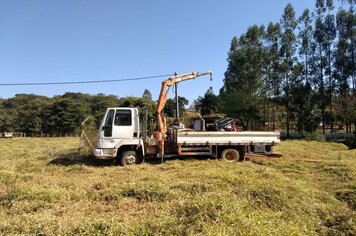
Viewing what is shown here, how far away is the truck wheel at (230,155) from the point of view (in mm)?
14094

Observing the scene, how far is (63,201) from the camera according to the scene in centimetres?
714

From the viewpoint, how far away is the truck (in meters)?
13.0

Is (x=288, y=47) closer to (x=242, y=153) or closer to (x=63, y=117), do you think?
(x=242, y=153)

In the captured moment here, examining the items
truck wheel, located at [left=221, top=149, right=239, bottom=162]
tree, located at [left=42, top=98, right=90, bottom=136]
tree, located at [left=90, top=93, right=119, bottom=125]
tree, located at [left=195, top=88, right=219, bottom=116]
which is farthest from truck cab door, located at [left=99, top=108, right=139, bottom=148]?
tree, located at [left=90, top=93, right=119, bottom=125]

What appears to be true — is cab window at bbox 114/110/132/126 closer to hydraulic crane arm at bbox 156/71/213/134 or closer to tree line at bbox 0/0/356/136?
hydraulic crane arm at bbox 156/71/213/134

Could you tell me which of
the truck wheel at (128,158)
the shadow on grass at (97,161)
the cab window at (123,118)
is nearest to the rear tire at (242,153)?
the shadow on grass at (97,161)

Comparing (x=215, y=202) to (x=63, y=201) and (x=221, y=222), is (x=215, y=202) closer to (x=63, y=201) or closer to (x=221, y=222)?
(x=221, y=222)

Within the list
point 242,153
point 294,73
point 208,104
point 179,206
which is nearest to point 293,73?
point 294,73

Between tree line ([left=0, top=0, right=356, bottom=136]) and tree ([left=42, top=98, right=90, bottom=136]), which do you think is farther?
tree ([left=42, top=98, right=90, bottom=136])

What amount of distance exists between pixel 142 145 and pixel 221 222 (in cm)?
830

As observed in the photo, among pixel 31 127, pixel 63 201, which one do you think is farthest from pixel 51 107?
pixel 63 201

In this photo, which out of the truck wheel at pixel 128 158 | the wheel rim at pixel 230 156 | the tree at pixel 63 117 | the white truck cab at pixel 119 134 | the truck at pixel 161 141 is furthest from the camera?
the tree at pixel 63 117

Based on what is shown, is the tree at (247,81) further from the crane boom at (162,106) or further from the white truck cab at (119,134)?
the white truck cab at (119,134)

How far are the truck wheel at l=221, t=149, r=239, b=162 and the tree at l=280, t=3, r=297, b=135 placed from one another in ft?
91.5
